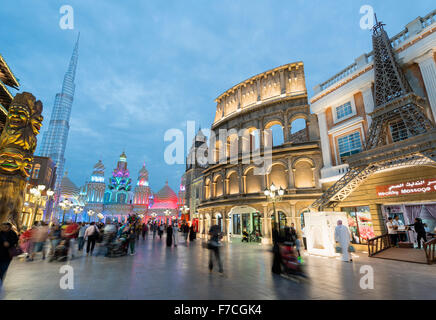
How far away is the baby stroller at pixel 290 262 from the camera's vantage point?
6719 mm

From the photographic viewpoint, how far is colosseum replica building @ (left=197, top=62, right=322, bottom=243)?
19625 mm

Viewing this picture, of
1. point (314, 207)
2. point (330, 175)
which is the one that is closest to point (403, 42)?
point (330, 175)

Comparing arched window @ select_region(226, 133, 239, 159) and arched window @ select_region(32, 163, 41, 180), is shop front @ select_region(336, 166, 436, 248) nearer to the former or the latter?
arched window @ select_region(226, 133, 239, 159)

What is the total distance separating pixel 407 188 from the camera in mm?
11820

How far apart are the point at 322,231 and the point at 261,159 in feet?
35.4

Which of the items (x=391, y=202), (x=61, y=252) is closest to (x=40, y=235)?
(x=61, y=252)

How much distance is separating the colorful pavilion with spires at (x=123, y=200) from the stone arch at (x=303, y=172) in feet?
Answer: 216

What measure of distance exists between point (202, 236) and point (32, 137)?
21.4 m

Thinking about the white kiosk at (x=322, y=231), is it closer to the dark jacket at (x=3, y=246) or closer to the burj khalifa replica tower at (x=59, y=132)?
the dark jacket at (x=3, y=246)

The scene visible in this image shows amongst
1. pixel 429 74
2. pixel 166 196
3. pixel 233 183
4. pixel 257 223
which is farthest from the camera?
pixel 166 196

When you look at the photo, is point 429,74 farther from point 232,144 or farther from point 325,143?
point 232,144

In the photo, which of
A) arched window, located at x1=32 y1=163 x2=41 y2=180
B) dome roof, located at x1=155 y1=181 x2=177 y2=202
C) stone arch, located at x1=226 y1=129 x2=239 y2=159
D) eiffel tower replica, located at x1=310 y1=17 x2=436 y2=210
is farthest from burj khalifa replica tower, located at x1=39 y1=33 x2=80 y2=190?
eiffel tower replica, located at x1=310 y1=17 x2=436 y2=210
